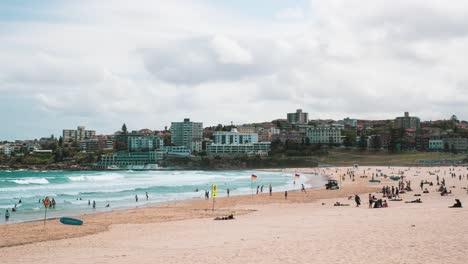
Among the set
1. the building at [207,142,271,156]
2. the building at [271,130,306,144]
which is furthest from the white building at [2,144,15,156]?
the building at [271,130,306,144]

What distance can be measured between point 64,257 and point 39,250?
222 cm

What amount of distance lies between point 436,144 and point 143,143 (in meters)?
94.8

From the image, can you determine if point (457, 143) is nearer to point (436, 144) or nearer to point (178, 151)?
point (436, 144)

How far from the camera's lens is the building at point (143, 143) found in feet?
556

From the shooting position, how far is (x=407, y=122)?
18600 cm

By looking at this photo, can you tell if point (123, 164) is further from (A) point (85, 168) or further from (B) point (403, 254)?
(B) point (403, 254)

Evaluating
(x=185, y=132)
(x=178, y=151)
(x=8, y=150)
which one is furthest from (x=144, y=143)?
(x=8, y=150)

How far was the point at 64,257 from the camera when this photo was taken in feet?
45.1

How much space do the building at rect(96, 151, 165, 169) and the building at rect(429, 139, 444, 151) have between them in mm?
79958

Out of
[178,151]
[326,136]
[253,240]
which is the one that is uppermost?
[326,136]

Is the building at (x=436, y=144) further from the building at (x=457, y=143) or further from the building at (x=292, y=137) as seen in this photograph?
the building at (x=292, y=137)

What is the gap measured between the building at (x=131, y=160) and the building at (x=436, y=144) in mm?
79958

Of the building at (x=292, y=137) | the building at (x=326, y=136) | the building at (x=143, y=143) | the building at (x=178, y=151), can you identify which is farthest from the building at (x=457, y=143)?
the building at (x=143, y=143)

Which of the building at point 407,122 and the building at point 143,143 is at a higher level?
the building at point 407,122
